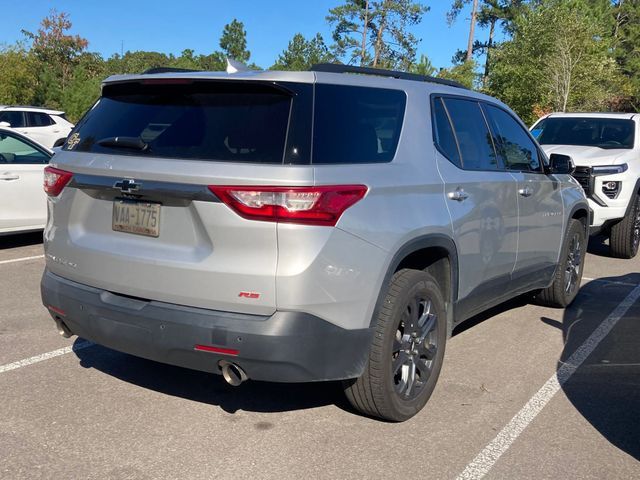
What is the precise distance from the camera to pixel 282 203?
119 inches

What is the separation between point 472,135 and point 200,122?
202 centimetres

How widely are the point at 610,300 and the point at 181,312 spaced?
503 cm

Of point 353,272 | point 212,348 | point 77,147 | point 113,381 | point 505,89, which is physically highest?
point 505,89

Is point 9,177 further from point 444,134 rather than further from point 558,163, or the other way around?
point 558,163

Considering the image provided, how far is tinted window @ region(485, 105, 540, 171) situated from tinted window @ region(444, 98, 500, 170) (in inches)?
7.2

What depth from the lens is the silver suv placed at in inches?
121

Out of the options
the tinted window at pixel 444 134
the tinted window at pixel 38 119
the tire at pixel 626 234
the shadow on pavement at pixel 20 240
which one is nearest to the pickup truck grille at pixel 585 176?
the tire at pixel 626 234

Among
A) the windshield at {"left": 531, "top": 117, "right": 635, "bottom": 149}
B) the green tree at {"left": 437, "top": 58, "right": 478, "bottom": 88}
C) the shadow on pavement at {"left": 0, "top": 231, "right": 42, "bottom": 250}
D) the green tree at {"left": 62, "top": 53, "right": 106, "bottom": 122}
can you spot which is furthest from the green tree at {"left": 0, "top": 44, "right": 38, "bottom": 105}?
the windshield at {"left": 531, "top": 117, "right": 635, "bottom": 149}

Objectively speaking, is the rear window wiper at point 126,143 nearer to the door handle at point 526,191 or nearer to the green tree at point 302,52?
the door handle at point 526,191

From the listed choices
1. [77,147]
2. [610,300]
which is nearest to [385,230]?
[77,147]

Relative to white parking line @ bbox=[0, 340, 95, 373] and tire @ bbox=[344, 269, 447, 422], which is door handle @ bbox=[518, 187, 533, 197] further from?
white parking line @ bbox=[0, 340, 95, 373]

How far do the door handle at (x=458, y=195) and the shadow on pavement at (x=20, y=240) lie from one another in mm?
6504

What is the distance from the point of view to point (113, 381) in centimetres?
429

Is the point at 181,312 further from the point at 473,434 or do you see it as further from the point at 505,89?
the point at 505,89
